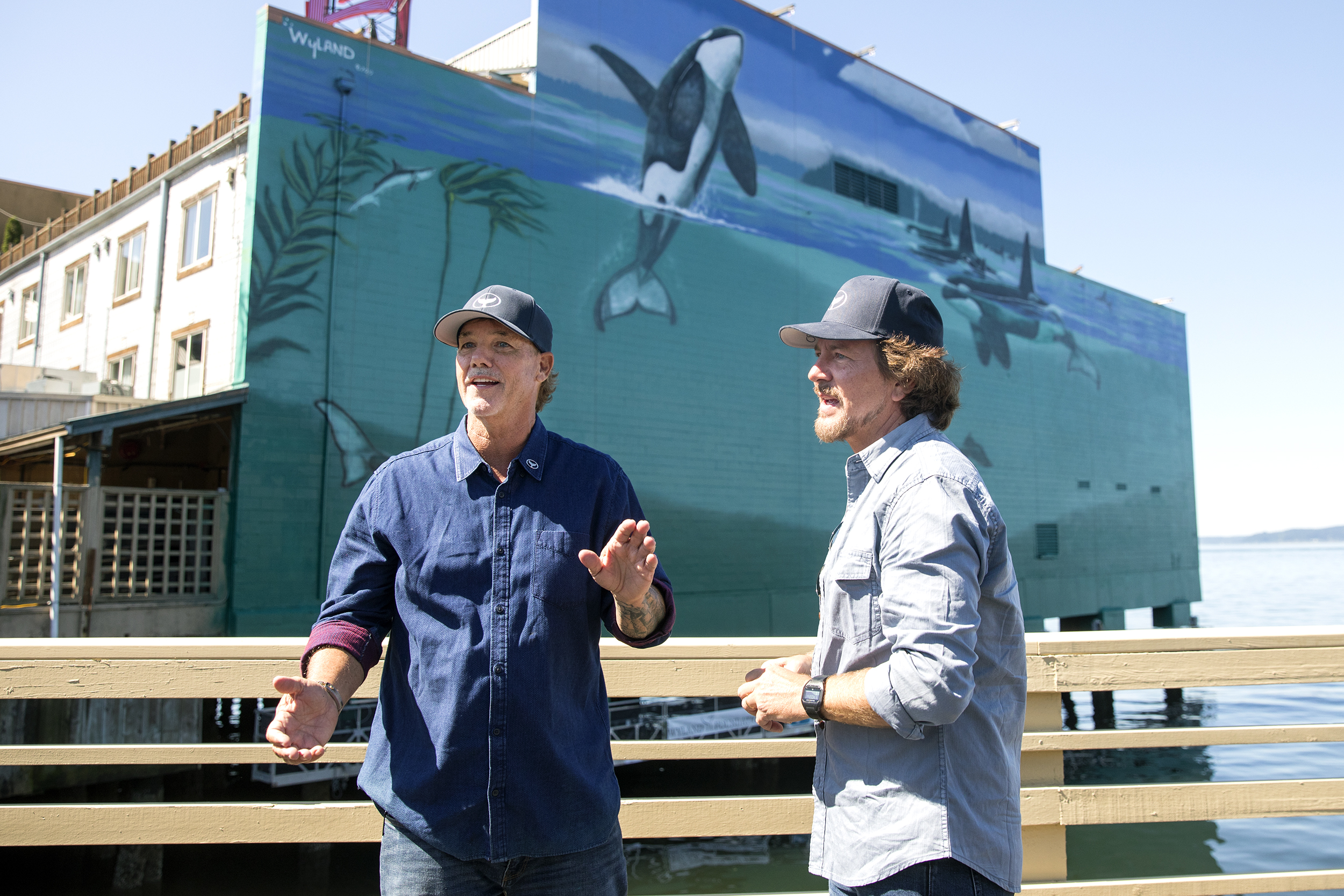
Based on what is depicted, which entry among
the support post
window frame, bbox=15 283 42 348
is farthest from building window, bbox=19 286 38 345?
the support post

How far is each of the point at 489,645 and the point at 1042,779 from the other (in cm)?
194

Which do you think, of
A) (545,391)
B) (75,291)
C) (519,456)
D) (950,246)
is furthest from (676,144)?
(519,456)

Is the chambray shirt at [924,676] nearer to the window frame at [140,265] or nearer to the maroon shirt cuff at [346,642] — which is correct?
the maroon shirt cuff at [346,642]

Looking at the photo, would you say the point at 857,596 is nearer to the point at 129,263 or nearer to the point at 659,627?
the point at 659,627

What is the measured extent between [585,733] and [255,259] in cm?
1430

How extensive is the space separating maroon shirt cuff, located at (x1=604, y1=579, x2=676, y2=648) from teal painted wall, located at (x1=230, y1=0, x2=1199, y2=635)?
13.3 metres

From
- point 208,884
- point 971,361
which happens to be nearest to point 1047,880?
point 208,884

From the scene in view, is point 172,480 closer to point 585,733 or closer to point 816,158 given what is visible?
point 816,158

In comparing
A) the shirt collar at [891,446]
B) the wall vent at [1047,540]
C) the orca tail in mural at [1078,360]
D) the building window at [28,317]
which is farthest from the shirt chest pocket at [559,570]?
the orca tail in mural at [1078,360]

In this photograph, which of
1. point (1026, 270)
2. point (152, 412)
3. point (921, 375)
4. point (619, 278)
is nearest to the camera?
point (921, 375)

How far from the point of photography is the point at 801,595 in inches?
825

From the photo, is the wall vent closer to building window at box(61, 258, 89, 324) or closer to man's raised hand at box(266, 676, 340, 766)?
building window at box(61, 258, 89, 324)

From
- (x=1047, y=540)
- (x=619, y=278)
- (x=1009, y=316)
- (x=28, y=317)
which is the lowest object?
(x=1047, y=540)

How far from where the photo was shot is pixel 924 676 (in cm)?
187
